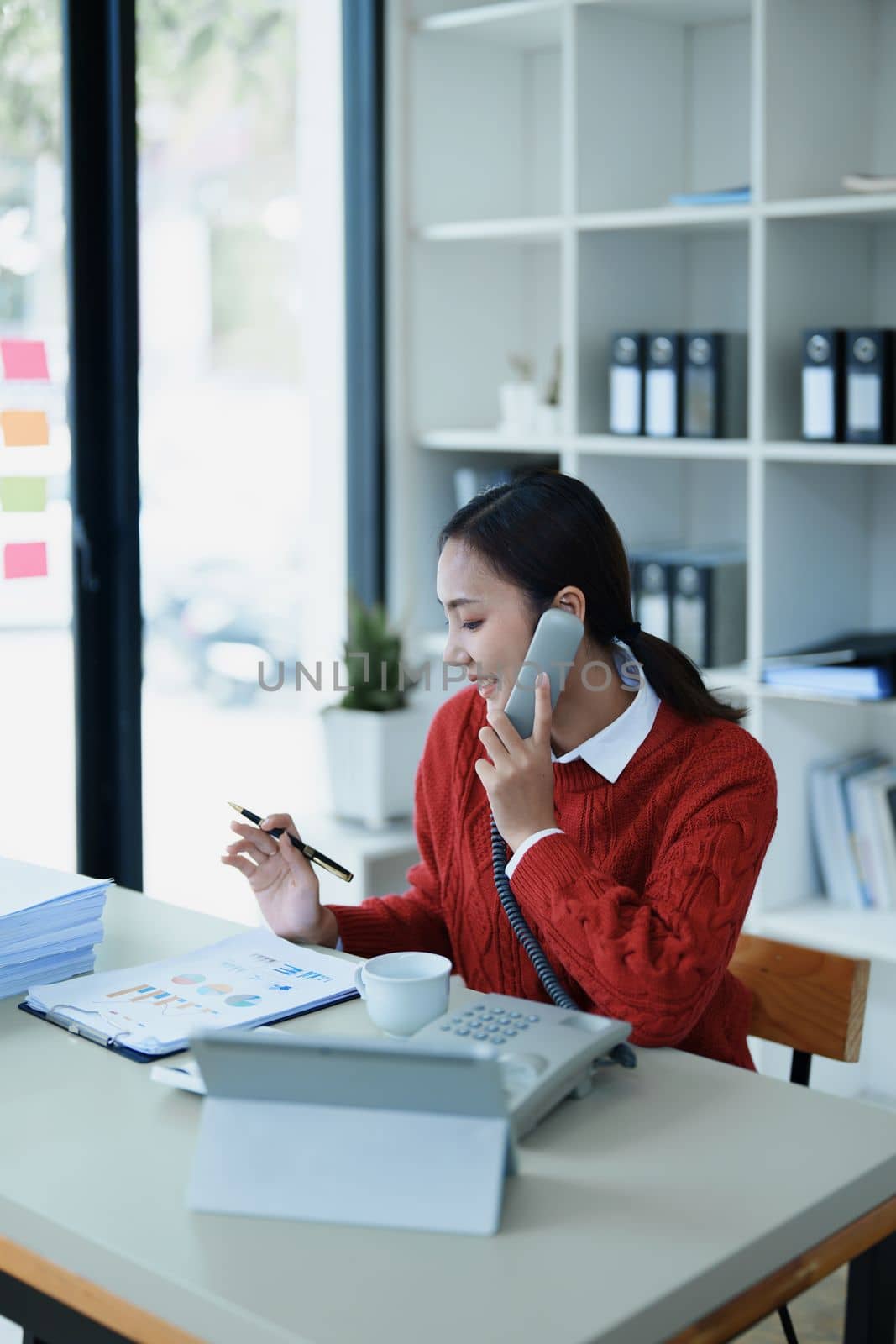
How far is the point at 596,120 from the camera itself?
3.17 metres

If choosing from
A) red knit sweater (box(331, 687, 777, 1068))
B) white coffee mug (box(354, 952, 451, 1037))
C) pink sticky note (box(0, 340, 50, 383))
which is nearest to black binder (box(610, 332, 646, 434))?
pink sticky note (box(0, 340, 50, 383))

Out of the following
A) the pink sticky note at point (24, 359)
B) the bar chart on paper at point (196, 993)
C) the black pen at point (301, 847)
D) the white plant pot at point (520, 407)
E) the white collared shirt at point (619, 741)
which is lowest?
the bar chart on paper at point (196, 993)

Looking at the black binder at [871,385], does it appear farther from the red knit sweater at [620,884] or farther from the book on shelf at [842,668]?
the red knit sweater at [620,884]

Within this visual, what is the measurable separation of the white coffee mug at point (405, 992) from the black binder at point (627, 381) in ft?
6.36

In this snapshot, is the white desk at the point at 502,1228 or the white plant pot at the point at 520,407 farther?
the white plant pot at the point at 520,407

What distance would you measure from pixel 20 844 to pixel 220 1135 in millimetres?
2106

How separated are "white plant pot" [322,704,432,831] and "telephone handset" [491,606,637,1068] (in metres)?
1.58

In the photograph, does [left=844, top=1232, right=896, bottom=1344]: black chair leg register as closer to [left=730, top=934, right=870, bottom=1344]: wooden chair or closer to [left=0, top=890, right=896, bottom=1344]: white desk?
[left=0, top=890, right=896, bottom=1344]: white desk

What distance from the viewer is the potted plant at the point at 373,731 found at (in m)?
3.31

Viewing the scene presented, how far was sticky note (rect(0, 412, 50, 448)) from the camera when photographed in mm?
2951

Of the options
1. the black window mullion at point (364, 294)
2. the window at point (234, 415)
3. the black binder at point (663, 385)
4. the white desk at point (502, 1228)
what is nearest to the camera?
the white desk at point (502, 1228)

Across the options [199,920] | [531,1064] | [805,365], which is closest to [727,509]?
[805,365]

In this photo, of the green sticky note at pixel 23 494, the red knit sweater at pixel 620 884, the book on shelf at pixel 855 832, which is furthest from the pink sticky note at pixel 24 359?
the book on shelf at pixel 855 832

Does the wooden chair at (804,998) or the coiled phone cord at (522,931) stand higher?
the coiled phone cord at (522,931)
